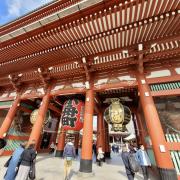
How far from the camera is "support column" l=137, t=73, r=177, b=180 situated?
4.46 metres

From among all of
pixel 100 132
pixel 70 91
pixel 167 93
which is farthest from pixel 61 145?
pixel 167 93

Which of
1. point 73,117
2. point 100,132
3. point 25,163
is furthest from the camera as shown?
point 100,132

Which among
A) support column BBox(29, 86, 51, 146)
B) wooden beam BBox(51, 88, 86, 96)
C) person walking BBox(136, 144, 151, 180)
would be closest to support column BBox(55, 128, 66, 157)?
support column BBox(29, 86, 51, 146)

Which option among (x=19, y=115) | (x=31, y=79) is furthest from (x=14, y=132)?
(x=31, y=79)

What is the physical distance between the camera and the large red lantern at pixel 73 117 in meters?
7.02

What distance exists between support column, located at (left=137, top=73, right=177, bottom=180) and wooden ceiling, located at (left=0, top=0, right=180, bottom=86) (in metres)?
1.75

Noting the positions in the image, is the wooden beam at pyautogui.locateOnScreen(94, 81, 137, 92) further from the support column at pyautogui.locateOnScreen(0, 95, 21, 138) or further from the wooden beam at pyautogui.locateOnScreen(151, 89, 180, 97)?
the support column at pyautogui.locateOnScreen(0, 95, 21, 138)

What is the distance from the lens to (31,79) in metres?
9.02

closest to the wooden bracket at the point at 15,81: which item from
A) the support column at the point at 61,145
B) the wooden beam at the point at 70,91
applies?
the wooden beam at the point at 70,91

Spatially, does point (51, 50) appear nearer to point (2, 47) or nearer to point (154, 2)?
point (2, 47)

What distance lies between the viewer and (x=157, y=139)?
493 centimetres

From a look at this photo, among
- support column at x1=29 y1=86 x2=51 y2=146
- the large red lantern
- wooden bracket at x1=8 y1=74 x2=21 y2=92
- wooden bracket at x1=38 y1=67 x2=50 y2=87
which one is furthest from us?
wooden bracket at x1=8 y1=74 x2=21 y2=92

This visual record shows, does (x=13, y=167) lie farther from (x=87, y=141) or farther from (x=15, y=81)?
(x=15, y=81)

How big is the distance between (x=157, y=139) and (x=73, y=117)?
13.9 ft
